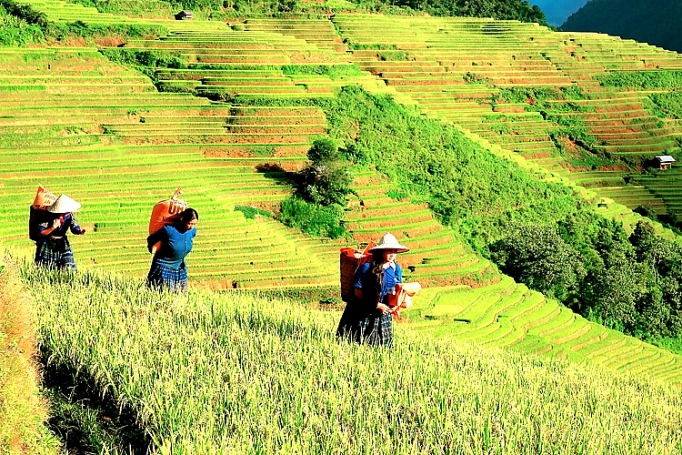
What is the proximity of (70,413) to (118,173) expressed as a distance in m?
18.7

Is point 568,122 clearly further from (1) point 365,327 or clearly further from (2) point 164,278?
(1) point 365,327

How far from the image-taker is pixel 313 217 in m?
23.4

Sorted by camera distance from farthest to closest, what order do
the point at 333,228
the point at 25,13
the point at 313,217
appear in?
1. the point at 25,13
2. the point at 313,217
3. the point at 333,228

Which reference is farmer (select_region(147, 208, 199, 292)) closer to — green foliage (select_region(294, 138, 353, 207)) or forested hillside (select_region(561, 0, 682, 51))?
green foliage (select_region(294, 138, 353, 207))

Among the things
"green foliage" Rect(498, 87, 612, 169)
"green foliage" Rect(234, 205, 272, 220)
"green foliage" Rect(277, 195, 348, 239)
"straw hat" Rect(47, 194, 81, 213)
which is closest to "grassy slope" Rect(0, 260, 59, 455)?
"straw hat" Rect(47, 194, 81, 213)

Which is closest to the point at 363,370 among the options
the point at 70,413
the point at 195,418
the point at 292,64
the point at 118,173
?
the point at 195,418

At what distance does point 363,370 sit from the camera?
5.35 m

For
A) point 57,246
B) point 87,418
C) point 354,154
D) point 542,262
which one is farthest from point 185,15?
point 87,418

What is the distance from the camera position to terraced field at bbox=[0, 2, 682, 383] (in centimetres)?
1939

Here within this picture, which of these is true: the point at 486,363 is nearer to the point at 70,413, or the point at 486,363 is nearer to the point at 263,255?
the point at 70,413

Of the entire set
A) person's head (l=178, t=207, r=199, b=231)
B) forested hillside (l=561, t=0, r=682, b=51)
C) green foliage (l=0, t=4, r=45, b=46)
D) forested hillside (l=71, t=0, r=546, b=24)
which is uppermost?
forested hillside (l=561, t=0, r=682, b=51)

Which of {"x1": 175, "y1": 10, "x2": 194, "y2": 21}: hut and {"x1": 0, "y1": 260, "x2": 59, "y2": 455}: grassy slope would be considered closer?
{"x1": 0, "y1": 260, "x2": 59, "y2": 455}: grassy slope

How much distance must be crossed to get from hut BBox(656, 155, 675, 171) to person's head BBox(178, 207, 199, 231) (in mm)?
36308

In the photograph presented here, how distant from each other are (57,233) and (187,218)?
7.22ft
